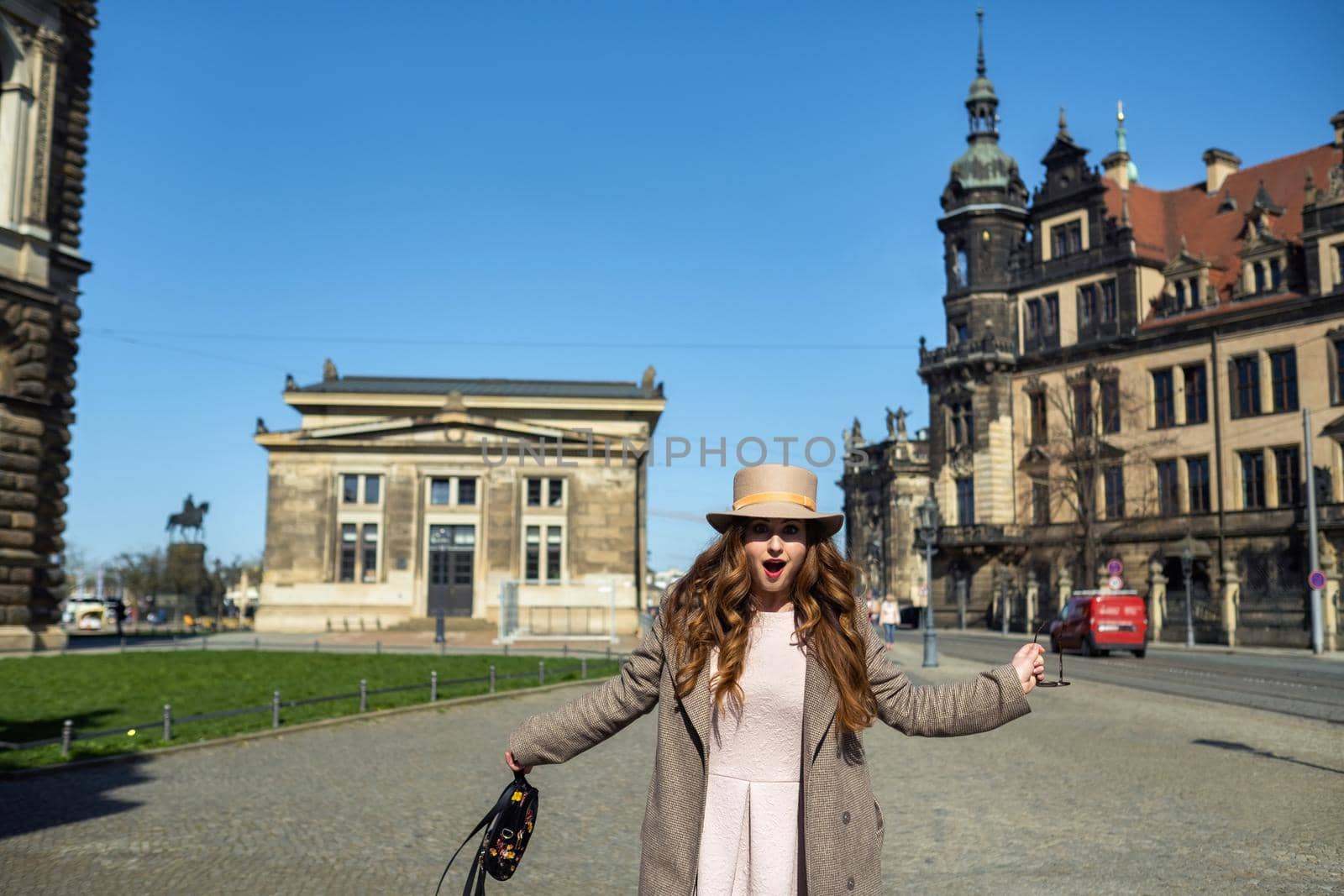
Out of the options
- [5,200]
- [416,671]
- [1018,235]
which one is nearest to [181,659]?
[416,671]

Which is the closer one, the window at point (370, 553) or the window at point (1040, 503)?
the window at point (370, 553)

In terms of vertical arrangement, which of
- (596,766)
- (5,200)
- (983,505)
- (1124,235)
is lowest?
(596,766)

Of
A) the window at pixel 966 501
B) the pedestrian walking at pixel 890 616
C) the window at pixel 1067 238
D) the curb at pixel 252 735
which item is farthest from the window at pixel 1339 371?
the curb at pixel 252 735

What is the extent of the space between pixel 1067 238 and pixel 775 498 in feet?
207

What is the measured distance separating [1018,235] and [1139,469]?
51.3ft

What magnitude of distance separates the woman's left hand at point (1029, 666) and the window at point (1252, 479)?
2136 inches

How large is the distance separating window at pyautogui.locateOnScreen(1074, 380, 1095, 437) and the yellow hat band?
2318 inches

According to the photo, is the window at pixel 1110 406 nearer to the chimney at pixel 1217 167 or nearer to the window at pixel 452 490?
the chimney at pixel 1217 167

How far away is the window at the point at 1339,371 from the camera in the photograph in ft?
164

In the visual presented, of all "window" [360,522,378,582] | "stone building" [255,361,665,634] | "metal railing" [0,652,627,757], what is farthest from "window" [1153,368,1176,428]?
"metal railing" [0,652,627,757]

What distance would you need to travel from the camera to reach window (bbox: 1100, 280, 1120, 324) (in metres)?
60.1

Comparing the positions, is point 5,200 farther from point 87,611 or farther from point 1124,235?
point 1124,235

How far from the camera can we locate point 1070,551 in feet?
199

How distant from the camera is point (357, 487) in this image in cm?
5488
